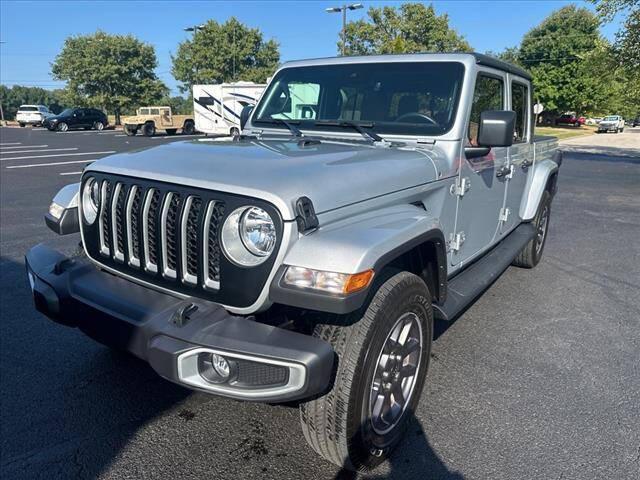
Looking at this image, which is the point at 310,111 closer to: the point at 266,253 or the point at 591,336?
the point at 266,253

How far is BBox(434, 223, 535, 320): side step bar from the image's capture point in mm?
2971

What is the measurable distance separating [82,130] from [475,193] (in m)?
37.0

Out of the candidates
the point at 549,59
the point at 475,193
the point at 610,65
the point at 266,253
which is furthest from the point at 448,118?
the point at 549,59

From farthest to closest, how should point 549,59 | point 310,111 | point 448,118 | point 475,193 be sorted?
1. point 549,59
2. point 310,111
3. point 475,193
4. point 448,118

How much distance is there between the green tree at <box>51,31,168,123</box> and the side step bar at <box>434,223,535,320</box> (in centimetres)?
4793

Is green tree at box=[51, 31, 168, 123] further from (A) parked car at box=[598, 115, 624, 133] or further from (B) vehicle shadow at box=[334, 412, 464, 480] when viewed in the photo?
(B) vehicle shadow at box=[334, 412, 464, 480]

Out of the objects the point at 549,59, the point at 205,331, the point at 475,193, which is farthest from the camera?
the point at 549,59

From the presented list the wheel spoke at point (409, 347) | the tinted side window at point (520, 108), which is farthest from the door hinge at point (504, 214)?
the wheel spoke at point (409, 347)

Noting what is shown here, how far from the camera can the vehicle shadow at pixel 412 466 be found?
2.42 metres

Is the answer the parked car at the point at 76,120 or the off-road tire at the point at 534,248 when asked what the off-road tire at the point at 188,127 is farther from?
the off-road tire at the point at 534,248

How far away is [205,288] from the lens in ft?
7.27

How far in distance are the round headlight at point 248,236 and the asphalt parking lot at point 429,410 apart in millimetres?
1100

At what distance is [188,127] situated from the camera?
31547 mm

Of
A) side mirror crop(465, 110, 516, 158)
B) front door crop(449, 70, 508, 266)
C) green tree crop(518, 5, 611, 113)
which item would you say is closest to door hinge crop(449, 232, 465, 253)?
front door crop(449, 70, 508, 266)
